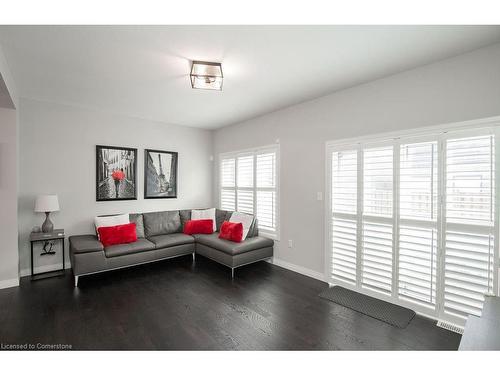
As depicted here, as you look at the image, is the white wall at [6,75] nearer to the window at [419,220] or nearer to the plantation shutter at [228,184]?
the plantation shutter at [228,184]

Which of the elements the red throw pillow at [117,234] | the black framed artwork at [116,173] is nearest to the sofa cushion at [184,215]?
the black framed artwork at [116,173]

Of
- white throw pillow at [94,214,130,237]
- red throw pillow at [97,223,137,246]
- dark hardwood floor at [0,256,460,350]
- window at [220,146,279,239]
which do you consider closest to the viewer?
dark hardwood floor at [0,256,460,350]

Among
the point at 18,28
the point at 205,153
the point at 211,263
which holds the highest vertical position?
the point at 18,28

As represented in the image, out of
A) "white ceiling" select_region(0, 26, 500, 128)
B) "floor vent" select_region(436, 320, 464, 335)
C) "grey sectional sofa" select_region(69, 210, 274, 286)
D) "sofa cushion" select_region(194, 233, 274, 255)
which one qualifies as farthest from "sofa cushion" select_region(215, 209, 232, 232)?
"floor vent" select_region(436, 320, 464, 335)

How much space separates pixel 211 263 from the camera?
4.16 metres

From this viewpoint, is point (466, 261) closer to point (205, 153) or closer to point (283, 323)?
point (283, 323)

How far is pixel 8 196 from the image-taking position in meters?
3.05

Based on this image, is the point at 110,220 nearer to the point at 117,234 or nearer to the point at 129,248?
the point at 117,234

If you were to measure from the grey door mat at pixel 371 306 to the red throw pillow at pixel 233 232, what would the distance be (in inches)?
58.4

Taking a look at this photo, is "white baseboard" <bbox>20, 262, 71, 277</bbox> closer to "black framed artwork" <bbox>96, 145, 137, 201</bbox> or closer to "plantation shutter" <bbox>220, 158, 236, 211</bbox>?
"black framed artwork" <bbox>96, 145, 137, 201</bbox>

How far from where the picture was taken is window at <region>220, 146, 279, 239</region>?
4.15 m
